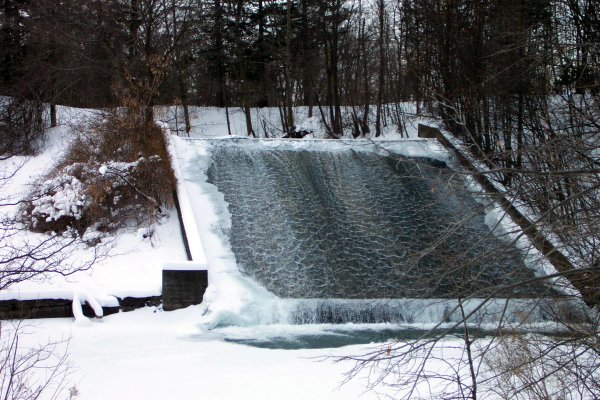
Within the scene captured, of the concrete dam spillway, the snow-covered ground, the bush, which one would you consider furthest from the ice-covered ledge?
the bush

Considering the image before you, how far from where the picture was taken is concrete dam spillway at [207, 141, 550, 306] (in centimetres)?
1106

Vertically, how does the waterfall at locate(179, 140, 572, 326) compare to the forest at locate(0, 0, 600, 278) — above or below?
below

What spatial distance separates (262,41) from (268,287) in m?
17.8

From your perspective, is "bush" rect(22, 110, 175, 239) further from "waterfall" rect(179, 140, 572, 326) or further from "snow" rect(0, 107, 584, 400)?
"waterfall" rect(179, 140, 572, 326)

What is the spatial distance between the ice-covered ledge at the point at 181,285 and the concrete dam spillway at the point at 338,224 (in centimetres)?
113

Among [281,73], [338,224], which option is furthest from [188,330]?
[281,73]

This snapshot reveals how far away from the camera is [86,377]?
296 inches

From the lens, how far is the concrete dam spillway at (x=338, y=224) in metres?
11.1

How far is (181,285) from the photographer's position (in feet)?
34.6

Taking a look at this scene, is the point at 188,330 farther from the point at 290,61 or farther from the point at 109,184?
the point at 290,61

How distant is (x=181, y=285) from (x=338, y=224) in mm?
3955

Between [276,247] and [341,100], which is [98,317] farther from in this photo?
[341,100]

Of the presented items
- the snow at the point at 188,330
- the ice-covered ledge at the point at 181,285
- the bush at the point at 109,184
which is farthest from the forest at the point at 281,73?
the ice-covered ledge at the point at 181,285

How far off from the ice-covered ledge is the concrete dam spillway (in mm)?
1133
